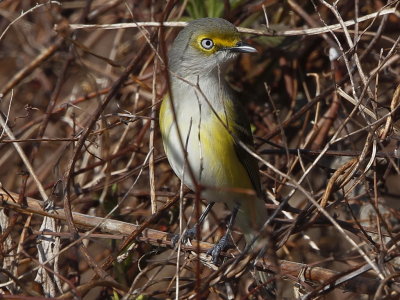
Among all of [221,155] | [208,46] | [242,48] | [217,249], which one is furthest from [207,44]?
[217,249]

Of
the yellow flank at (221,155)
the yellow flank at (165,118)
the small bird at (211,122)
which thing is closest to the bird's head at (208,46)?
the small bird at (211,122)

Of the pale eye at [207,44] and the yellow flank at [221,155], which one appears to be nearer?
the yellow flank at [221,155]

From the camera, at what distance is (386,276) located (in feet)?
10.0

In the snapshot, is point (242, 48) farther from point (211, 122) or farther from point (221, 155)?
point (221, 155)

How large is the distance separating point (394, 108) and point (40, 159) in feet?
12.4

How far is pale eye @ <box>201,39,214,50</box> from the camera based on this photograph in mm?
4262

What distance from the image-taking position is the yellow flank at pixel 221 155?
3922 millimetres

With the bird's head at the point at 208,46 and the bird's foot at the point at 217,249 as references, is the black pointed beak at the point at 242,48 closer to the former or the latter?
the bird's head at the point at 208,46

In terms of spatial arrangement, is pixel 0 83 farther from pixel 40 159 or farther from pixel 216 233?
pixel 216 233

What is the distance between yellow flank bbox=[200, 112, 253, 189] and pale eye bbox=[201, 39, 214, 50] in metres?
0.50

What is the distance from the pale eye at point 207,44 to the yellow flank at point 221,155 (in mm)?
499

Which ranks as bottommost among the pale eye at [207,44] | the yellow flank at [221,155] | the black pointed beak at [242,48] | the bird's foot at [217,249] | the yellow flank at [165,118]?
the bird's foot at [217,249]

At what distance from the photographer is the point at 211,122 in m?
3.93

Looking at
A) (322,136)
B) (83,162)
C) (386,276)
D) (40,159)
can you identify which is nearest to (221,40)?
(322,136)
